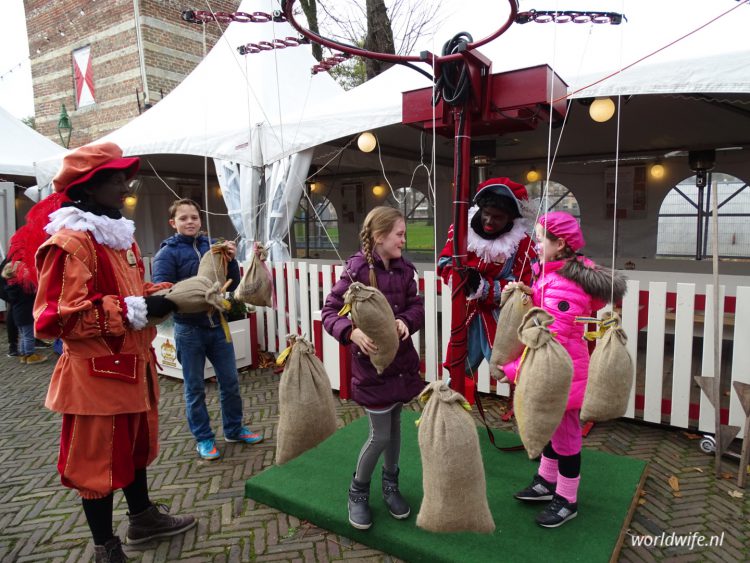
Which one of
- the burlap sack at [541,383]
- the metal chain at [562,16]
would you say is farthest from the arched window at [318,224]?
the burlap sack at [541,383]

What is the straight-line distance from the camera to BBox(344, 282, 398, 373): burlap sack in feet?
6.64

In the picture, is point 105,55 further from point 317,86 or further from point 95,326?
point 95,326

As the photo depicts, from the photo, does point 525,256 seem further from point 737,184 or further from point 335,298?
point 737,184

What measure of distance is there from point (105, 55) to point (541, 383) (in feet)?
64.0

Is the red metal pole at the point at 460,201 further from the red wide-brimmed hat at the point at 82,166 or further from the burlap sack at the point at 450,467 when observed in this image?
the red wide-brimmed hat at the point at 82,166

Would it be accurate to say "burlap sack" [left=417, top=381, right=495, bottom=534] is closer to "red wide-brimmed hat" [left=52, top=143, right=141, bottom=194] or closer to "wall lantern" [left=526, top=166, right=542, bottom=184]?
"red wide-brimmed hat" [left=52, top=143, right=141, bottom=194]

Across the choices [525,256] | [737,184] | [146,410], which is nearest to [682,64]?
[525,256]

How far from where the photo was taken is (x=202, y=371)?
3.35 metres

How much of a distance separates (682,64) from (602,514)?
10.5ft

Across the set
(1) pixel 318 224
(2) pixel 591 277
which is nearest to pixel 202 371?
(2) pixel 591 277

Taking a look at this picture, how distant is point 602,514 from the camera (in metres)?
2.56

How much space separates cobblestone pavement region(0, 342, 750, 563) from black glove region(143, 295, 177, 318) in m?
1.27

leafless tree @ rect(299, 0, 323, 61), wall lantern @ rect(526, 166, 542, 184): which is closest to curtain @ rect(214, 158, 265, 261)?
wall lantern @ rect(526, 166, 542, 184)

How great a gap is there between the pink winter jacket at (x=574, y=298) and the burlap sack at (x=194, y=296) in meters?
1.44
